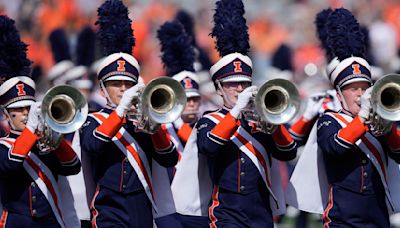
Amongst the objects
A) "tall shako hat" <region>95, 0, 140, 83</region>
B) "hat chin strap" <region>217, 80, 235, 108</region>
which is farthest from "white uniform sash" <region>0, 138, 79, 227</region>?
"hat chin strap" <region>217, 80, 235, 108</region>

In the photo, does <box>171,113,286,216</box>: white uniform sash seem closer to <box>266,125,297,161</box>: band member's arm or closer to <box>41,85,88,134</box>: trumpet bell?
<box>266,125,297,161</box>: band member's arm

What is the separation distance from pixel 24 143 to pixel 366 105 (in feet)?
6.76

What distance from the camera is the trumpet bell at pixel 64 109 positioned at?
7.71m

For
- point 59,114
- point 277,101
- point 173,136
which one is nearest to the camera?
point 59,114

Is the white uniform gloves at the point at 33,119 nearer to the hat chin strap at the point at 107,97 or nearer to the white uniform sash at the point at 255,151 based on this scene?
the hat chin strap at the point at 107,97

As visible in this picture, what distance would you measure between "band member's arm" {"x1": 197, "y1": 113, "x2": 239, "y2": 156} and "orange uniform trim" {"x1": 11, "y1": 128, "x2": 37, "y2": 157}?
1.08 metres

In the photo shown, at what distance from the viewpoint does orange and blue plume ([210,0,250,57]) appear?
8.52 m

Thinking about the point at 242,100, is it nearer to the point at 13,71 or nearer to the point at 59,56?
the point at 13,71

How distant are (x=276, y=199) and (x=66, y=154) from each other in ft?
4.63

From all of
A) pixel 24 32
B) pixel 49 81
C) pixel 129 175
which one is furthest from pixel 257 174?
pixel 24 32

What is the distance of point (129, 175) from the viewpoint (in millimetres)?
8250

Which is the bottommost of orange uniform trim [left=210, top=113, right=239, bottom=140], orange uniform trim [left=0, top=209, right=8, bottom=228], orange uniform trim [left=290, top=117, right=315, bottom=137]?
orange uniform trim [left=0, top=209, right=8, bottom=228]

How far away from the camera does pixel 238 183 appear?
8.26 metres

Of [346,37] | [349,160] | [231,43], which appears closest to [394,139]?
[349,160]
